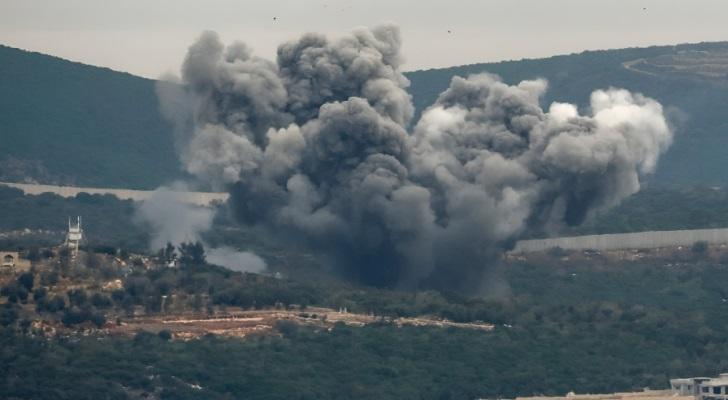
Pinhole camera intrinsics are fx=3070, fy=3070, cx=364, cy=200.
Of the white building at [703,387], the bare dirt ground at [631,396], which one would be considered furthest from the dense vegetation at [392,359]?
the white building at [703,387]

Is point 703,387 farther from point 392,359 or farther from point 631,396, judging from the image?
point 392,359

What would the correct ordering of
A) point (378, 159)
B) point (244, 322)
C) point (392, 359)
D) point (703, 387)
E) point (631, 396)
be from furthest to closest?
point (378, 159) → point (244, 322) → point (392, 359) → point (631, 396) → point (703, 387)

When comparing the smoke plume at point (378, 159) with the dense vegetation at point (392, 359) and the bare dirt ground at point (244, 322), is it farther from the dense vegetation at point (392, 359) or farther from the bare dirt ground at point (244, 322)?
the bare dirt ground at point (244, 322)

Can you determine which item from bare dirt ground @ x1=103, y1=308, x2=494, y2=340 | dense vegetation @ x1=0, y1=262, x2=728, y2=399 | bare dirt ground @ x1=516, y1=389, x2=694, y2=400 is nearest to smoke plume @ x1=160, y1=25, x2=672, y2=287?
dense vegetation @ x1=0, y1=262, x2=728, y2=399

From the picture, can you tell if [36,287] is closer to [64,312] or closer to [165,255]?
[64,312]

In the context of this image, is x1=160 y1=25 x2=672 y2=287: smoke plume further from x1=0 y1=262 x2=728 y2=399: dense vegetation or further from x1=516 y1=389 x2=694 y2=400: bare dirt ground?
x1=516 y1=389 x2=694 y2=400: bare dirt ground

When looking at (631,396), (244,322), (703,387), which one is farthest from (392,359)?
(703,387)
